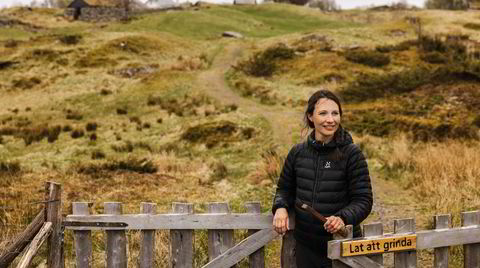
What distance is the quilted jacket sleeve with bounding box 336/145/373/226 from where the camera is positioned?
4.15 meters

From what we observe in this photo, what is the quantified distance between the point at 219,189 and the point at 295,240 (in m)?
7.06

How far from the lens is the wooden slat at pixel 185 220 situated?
494 cm

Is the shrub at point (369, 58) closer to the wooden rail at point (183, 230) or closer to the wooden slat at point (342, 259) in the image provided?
the wooden rail at point (183, 230)

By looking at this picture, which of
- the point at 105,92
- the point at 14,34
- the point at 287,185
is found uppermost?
the point at 14,34

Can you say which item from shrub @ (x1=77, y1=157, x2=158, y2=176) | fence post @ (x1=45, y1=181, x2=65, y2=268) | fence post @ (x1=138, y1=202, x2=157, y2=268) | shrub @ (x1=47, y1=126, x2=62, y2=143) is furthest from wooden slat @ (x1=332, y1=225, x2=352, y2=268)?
shrub @ (x1=47, y1=126, x2=62, y2=143)

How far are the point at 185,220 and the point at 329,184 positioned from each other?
67.5 inches

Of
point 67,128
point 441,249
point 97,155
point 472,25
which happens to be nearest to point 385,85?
point 97,155

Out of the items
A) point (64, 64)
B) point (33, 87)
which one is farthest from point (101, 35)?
point (33, 87)

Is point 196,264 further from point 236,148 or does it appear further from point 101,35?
point 101,35

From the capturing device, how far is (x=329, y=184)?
14.0 ft

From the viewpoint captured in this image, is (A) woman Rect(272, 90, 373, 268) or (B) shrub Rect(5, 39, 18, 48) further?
(B) shrub Rect(5, 39, 18, 48)

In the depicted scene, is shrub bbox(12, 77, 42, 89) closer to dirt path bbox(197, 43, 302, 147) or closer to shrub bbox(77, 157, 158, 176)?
dirt path bbox(197, 43, 302, 147)

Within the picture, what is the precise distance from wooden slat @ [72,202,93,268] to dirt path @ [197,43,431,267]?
4.14 metres

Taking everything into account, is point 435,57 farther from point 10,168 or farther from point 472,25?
point 10,168
